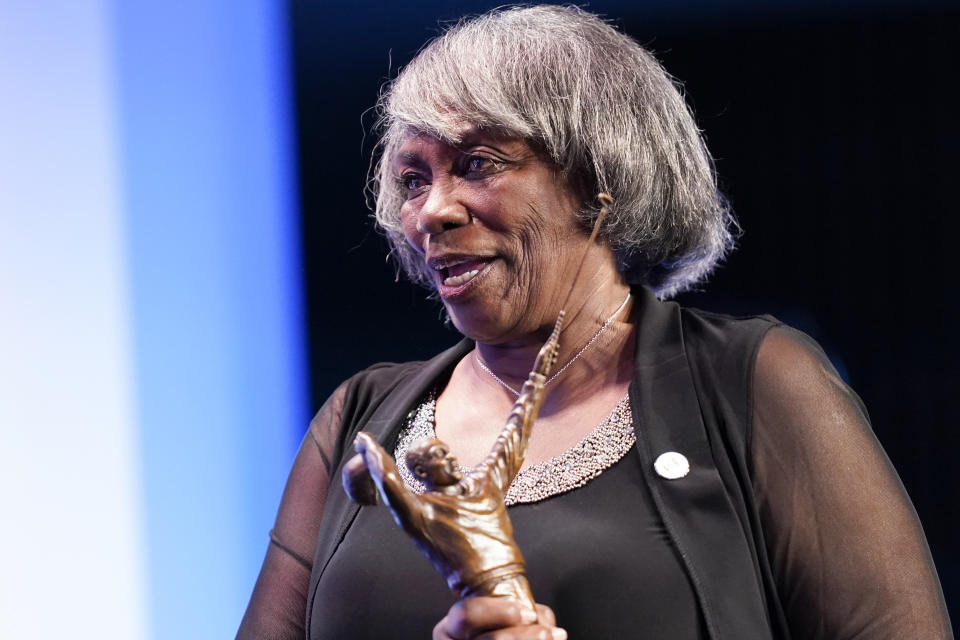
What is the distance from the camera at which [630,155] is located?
1305 mm

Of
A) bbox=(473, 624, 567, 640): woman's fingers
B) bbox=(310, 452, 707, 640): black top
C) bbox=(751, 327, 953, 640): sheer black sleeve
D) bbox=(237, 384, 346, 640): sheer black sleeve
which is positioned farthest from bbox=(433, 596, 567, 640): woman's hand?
bbox=(237, 384, 346, 640): sheer black sleeve

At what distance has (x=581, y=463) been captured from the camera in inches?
47.0

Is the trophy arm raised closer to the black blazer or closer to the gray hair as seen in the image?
the black blazer

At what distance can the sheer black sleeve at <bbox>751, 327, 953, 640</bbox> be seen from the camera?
3.52ft

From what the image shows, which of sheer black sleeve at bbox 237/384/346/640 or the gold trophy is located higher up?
the gold trophy

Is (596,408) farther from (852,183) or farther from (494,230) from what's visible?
(852,183)

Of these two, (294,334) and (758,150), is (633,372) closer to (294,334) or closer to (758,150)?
(758,150)

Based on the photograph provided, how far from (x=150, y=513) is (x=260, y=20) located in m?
0.89

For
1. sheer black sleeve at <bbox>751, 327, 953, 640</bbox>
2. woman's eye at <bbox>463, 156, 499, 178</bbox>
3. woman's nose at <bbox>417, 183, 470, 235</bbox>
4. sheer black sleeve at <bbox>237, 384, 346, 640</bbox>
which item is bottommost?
sheer black sleeve at <bbox>237, 384, 346, 640</bbox>

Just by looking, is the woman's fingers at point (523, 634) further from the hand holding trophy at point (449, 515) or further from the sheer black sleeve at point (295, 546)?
the sheer black sleeve at point (295, 546)

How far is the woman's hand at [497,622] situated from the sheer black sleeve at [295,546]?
1.78 feet

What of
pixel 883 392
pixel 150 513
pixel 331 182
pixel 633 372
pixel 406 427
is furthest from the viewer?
pixel 331 182

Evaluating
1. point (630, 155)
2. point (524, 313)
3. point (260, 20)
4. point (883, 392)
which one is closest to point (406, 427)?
point (524, 313)

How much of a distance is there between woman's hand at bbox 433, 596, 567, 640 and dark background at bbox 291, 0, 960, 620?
1.00 m
